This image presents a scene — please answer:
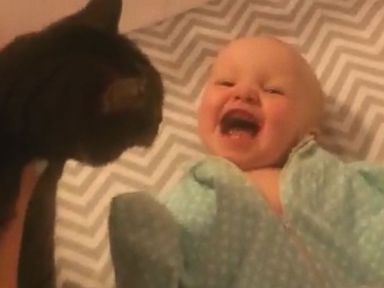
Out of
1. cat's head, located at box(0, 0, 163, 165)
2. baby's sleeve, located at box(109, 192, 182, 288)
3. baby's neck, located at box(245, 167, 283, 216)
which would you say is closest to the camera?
cat's head, located at box(0, 0, 163, 165)

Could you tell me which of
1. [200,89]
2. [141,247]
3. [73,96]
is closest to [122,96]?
[73,96]

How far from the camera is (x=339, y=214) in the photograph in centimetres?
114

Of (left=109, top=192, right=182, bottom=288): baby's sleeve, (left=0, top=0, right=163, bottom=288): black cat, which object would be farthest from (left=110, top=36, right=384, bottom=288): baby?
(left=0, top=0, right=163, bottom=288): black cat

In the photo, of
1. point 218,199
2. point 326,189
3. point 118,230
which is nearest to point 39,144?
point 118,230

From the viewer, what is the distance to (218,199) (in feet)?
3.67

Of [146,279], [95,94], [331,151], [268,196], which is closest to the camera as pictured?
[95,94]

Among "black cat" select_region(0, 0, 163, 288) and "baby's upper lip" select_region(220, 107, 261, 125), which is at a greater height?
"black cat" select_region(0, 0, 163, 288)

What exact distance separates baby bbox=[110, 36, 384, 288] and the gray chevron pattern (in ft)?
0.25

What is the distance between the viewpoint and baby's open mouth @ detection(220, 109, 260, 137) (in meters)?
1.17

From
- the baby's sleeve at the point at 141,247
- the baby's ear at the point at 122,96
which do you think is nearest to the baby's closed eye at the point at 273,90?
the baby's sleeve at the point at 141,247

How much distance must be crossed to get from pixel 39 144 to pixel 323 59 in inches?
25.2

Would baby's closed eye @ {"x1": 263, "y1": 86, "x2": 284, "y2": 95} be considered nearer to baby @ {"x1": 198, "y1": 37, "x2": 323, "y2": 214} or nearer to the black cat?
baby @ {"x1": 198, "y1": 37, "x2": 323, "y2": 214}

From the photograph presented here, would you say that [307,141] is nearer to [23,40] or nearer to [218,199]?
[218,199]

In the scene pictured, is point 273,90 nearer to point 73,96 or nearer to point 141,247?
point 141,247
